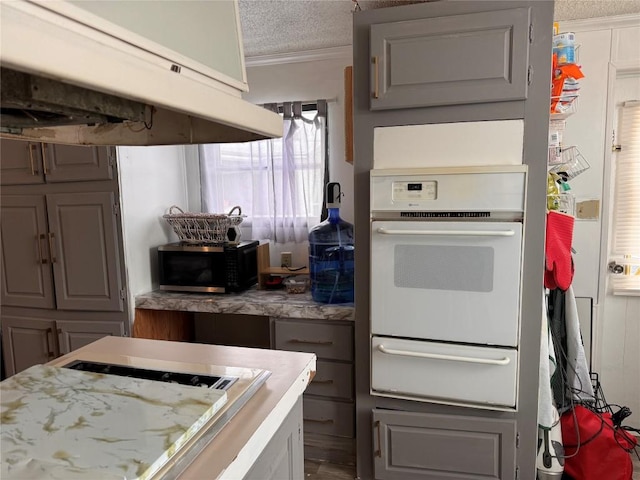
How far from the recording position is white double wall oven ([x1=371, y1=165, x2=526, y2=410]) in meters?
1.69

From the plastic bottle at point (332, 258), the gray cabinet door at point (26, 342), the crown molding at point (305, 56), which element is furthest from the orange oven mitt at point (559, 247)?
the gray cabinet door at point (26, 342)

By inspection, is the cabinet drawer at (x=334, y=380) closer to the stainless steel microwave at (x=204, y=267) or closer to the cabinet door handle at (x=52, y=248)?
the stainless steel microwave at (x=204, y=267)

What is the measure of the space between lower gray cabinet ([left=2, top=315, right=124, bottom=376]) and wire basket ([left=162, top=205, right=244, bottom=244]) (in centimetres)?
60

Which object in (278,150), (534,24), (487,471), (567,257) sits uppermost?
(534,24)

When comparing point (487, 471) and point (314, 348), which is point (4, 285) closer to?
point (314, 348)

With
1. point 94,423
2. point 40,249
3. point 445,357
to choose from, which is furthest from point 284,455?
point 40,249

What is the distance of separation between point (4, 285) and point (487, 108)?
272cm

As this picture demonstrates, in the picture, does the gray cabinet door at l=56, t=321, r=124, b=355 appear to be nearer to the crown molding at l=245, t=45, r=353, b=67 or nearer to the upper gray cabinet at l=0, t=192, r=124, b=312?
the upper gray cabinet at l=0, t=192, r=124, b=312

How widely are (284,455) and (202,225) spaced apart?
1.53 meters

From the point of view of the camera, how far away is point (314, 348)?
2141 millimetres

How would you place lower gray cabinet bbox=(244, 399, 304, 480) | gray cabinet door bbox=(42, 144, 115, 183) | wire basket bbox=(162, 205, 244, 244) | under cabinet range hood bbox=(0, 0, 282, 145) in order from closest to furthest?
1. under cabinet range hood bbox=(0, 0, 282, 145)
2. lower gray cabinet bbox=(244, 399, 304, 480)
3. gray cabinet door bbox=(42, 144, 115, 183)
4. wire basket bbox=(162, 205, 244, 244)

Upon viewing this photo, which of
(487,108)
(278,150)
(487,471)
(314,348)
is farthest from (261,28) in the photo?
(487,471)

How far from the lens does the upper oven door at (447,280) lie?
1.70 meters

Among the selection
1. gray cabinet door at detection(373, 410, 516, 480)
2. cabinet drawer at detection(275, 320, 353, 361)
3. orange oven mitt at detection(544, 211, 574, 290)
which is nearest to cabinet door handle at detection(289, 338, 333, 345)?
cabinet drawer at detection(275, 320, 353, 361)
